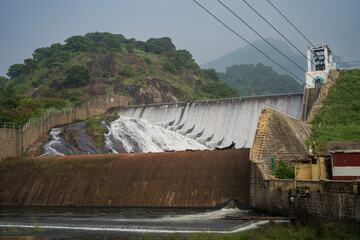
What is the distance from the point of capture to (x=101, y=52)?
85.8 m

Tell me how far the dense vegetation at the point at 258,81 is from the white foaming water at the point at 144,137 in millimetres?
87322

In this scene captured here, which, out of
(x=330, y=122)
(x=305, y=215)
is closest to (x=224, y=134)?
(x=330, y=122)

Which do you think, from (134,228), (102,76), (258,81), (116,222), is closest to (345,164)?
(134,228)

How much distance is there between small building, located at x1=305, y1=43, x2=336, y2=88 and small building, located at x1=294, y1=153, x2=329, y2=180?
88.4 ft

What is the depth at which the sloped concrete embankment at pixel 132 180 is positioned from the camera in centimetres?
2150

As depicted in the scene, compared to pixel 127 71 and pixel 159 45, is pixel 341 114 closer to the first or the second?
pixel 127 71

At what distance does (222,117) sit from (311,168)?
27413mm

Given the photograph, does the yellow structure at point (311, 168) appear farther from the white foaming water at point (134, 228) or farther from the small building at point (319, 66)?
the small building at point (319, 66)

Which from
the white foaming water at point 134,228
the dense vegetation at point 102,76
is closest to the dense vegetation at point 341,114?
the white foaming water at point 134,228

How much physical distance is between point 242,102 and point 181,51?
58570 millimetres

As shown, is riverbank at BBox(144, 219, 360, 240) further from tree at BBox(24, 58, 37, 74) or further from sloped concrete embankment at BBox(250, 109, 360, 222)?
tree at BBox(24, 58, 37, 74)

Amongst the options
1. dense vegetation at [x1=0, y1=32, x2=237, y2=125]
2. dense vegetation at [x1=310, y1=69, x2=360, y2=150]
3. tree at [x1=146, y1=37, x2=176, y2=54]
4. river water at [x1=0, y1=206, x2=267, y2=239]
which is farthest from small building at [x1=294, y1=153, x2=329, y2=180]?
tree at [x1=146, y1=37, x2=176, y2=54]

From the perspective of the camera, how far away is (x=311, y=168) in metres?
17.3

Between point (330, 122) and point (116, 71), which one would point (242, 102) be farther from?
point (116, 71)
